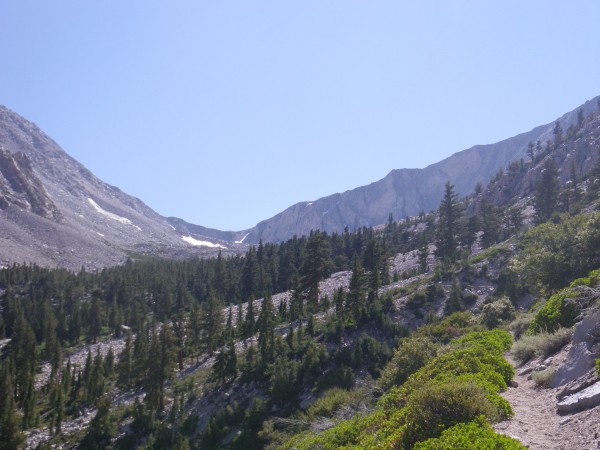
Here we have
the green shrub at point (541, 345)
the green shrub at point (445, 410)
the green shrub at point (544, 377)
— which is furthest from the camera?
the green shrub at point (541, 345)

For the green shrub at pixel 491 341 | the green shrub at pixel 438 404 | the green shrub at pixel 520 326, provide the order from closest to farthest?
the green shrub at pixel 438 404 < the green shrub at pixel 491 341 < the green shrub at pixel 520 326

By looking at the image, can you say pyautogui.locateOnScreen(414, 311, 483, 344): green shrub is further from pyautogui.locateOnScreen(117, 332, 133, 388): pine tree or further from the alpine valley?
pyautogui.locateOnScreen(117, 332, 133, 388): pine tree

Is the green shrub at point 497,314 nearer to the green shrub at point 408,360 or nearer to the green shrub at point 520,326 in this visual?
the green shrub at point 520,326

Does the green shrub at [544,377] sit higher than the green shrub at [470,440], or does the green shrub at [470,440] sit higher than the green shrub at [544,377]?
the green shrub at [470,440]

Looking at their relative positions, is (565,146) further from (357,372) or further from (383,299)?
(357,372)

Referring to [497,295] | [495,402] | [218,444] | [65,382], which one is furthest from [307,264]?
[495,402]

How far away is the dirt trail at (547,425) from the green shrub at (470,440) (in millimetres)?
961

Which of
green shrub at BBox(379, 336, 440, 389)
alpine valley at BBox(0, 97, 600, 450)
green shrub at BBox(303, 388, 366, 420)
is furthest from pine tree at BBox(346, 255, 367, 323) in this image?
green shrub at BBox(379, 336, 440, 389)

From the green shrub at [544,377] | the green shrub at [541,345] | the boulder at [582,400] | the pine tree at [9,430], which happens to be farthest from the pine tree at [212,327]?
the boulder at [582,400]

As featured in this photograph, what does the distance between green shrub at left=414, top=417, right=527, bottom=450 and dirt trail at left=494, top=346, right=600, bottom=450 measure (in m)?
0.96

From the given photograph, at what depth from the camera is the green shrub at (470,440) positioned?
8.59m

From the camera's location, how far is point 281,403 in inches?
1406

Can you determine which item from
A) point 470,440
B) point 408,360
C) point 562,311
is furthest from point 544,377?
point 408,360

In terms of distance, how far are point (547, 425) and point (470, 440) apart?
9.84 ft
